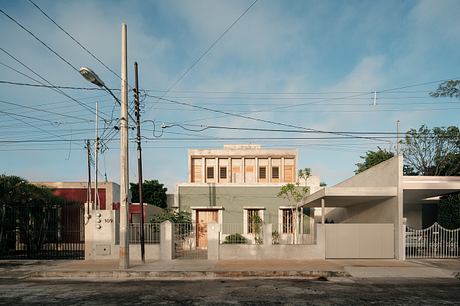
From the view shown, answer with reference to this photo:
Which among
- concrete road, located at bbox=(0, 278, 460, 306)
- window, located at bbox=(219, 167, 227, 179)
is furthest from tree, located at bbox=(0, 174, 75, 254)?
window, located at bbox=(219, 167, 227, 179)

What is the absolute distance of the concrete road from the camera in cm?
962

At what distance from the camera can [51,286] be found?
1199cm

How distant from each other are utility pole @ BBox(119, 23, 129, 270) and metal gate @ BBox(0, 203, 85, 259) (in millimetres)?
4823

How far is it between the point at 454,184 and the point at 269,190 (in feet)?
35.7

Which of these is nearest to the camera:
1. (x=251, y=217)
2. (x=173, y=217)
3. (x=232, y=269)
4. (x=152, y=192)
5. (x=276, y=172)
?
(x=232, y=269)

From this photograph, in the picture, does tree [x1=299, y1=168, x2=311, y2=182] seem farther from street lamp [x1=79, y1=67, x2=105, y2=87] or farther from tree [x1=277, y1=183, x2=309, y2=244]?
street lamp [x1=79, y1=67, x2=105, y2=87]

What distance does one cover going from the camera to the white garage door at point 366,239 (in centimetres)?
1794

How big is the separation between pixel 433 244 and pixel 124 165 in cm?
1392

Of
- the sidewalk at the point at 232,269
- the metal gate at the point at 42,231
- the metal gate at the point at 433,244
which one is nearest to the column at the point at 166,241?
the sidewalk at the point at 232,269

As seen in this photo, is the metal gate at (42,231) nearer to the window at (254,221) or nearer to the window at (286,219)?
the window at (254,221)

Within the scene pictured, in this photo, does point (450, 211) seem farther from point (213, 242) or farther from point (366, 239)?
point (213, 242)

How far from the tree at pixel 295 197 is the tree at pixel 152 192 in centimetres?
1665

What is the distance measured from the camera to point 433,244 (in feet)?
60.6

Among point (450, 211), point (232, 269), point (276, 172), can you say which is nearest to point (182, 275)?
point (232, 269)
